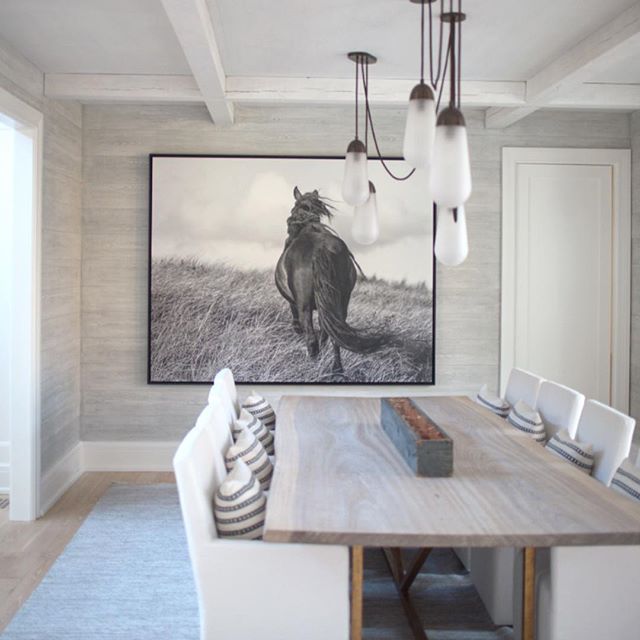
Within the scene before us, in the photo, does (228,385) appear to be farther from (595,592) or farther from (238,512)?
(595,592)

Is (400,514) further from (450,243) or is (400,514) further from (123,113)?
(123,113)

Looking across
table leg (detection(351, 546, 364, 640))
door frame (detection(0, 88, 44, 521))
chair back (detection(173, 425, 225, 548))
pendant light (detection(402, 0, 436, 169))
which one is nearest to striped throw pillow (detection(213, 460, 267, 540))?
chair back (detection(173, 425, 225, 548))

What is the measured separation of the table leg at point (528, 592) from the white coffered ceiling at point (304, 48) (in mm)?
2135

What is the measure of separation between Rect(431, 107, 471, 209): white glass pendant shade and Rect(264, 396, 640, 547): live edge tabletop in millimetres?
902

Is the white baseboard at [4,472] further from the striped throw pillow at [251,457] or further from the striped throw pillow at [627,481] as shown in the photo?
the striped throw pillow at [627,481]

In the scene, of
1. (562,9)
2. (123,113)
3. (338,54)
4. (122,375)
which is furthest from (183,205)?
(562,9)

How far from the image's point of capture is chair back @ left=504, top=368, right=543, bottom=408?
390 cm

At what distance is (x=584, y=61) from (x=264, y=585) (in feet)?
9.15

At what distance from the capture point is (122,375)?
519 centimetres


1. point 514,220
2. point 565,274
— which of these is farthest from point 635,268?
point 514,220

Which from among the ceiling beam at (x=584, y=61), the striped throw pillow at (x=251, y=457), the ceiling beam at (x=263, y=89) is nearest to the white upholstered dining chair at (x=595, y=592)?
the striped throw pillow at (x=251, y=457)

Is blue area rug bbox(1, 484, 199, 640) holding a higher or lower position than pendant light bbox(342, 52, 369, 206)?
lower

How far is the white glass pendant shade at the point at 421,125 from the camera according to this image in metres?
2.41

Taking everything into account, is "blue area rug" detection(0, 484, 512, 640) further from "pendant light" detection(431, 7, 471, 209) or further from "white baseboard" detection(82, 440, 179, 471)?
"pendant light" detection(431, 7, 471, 209)
